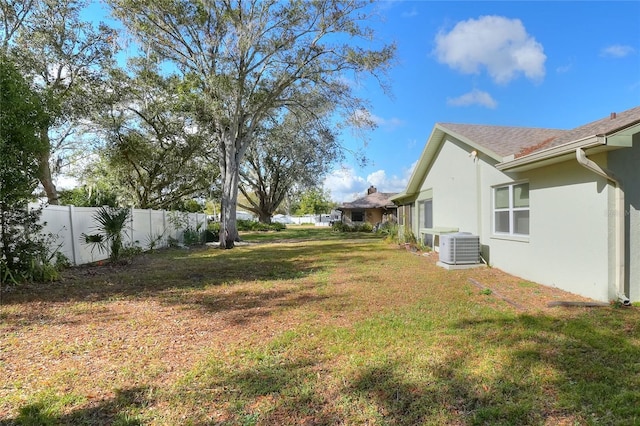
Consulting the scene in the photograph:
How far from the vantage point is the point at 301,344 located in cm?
410

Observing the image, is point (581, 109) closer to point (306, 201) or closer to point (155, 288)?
point (155, 288)

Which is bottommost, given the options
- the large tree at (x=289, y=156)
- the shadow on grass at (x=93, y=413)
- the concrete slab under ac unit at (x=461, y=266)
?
the shadow on grass at (x=93, y=413)

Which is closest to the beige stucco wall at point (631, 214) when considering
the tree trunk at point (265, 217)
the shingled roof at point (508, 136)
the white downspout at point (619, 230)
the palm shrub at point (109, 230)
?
the white downspout at point (619, 230)

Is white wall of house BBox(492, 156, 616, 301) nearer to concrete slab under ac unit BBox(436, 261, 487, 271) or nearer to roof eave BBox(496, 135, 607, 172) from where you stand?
roof eave BBox(496, 135, 607, 172)

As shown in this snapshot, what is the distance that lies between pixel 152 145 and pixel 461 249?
1757cm

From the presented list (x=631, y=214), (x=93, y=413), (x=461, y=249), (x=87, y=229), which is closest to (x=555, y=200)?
(x=631, y=214)

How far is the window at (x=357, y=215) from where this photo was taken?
37.9 m

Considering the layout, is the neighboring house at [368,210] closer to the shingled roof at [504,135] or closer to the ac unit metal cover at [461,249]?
the shingled roof at [504,135]

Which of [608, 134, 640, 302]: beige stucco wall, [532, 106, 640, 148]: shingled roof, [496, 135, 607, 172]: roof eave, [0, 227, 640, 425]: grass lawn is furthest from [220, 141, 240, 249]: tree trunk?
[608, 134, 640, 302]: beige stucco wall

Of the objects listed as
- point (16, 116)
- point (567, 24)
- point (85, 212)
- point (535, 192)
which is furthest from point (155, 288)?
point (567, 24)

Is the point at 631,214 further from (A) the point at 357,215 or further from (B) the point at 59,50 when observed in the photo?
(A) the point at 357,215

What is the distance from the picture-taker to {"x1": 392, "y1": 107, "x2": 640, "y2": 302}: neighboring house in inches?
213

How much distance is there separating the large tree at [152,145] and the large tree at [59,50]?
1.09m

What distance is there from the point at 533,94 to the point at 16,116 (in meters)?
15.3
